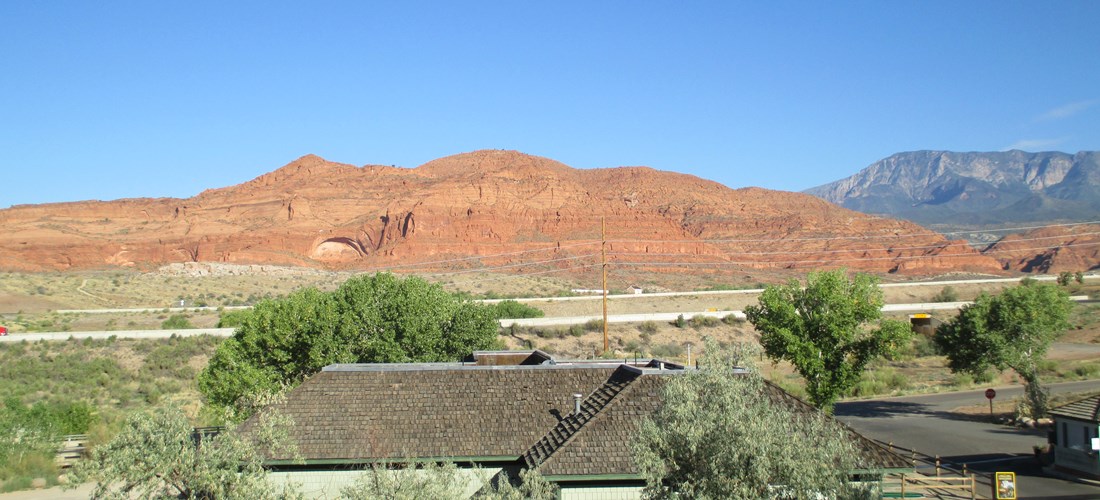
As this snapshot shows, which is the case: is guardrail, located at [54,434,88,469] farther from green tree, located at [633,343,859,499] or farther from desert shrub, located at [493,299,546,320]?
desert shrub, located at [493,299,546,320]

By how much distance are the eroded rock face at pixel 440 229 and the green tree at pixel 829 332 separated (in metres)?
84.5

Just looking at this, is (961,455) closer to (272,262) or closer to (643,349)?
(643,349)

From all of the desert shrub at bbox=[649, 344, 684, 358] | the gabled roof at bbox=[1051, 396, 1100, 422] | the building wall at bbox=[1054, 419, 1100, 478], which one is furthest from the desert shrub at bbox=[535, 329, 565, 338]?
the building wall at bbox=[1054, 419, 1100, 478]

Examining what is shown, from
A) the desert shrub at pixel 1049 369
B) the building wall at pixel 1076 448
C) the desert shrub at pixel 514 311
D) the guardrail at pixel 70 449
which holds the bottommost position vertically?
the desert shrub at pixel 1049 369

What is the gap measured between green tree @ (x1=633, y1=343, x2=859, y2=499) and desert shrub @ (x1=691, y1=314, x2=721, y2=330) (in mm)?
51709

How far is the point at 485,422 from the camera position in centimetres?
1431

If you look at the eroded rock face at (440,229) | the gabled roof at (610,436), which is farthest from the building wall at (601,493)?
the eroded rock face at (440,229)

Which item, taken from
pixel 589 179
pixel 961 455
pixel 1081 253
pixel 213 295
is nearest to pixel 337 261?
pixel 213 295

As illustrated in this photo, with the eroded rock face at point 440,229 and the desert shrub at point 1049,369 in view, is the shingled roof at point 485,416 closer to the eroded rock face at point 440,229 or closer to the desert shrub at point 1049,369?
the desert shrub at point 1049,369

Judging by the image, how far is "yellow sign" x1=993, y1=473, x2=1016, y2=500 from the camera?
17609 mm

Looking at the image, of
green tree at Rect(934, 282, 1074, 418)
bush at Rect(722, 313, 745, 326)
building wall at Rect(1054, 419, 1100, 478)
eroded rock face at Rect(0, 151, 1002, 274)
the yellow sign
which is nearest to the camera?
the yellow sign

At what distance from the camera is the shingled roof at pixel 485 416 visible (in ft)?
42.3

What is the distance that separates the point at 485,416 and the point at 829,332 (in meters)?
15.1

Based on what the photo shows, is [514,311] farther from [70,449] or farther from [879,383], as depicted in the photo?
[70,449]
